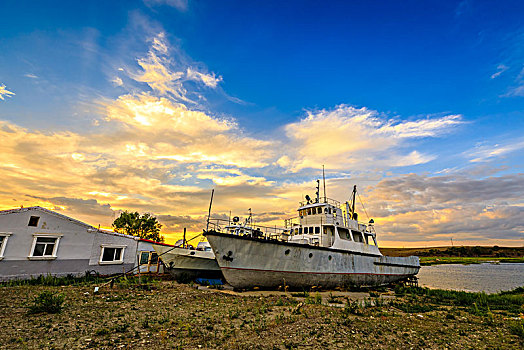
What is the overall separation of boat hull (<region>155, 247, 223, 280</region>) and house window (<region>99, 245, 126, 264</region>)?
117 inches

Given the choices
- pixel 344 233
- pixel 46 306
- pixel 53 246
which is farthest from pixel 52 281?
pixel 344 233

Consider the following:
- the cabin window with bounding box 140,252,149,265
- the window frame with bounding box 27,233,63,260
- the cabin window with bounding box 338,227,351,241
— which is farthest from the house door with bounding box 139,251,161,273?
the cabin window with bounding box 338,227,351,241

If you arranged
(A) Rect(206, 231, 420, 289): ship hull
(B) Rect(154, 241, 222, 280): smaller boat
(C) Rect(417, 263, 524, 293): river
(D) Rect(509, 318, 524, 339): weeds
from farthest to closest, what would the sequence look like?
(C) Rect(417, 263, 524, 293): river, (B) Rect(154, 241, 222, 280): smaller boat, (A) Rect(206, 231, 420, 289): ship hull, (D) Rect(509, 318, 524, 339): weeds

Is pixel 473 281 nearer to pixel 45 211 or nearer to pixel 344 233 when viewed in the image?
pixel 344 233

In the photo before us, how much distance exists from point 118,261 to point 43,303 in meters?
12.5

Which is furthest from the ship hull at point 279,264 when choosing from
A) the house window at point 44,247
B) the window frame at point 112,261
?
the house window at point 44,247

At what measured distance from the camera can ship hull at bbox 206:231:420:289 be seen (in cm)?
1673

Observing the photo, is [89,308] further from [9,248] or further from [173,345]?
[9,248]

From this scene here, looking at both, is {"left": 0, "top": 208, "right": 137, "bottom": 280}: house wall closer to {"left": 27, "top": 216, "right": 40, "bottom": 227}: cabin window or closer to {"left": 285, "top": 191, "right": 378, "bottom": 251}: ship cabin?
{"left": 27, "top": 216, "right": 40, "bottom": 227}: cabin window

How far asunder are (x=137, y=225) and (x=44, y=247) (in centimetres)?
3088

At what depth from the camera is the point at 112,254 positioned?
21.1m

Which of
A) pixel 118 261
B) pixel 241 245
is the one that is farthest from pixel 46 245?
pixel 241 245

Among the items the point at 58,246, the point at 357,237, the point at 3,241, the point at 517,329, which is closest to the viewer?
the point at 517,329

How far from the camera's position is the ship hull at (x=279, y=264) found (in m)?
16.7
